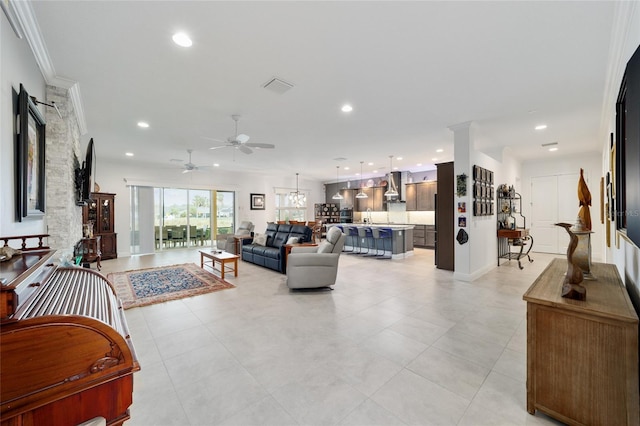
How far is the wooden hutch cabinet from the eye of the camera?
717cm

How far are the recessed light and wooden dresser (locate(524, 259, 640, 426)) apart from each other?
339cm

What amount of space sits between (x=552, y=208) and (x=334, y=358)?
8827 millimetres

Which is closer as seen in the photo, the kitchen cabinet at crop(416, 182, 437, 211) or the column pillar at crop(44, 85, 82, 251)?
the column pillar at crop(44, 85, 82, 251)

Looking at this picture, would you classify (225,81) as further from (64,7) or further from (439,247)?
(439,247)

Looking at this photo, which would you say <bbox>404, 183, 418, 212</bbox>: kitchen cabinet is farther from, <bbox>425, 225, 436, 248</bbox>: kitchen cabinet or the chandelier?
the chandelier

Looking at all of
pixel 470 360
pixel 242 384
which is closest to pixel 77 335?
pixel 242 384

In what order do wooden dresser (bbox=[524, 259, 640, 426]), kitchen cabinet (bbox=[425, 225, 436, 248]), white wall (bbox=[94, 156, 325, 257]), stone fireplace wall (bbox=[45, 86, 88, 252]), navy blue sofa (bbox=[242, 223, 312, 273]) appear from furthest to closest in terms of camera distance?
kitchen cabinet (bbox=[425, 225, 436, 248]) < white wall (bbox=[94, 156, 325, 257]) < navy blue sofa (bbox=[242, 223, 312, 273]) < stone fireplace wall (bbox=[45, 86, 88, 252]) < wooden dresser (bbox=[524, 259, 640, 426])

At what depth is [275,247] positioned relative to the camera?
6555 millimetres

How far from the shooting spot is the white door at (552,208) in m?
7.68

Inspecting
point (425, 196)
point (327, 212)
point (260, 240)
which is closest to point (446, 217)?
point (425, 196)

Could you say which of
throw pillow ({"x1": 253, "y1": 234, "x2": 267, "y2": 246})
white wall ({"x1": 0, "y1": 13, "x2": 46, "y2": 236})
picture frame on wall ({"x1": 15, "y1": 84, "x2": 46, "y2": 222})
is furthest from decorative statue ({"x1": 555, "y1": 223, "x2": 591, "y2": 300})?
throw pillow ({"x1": 253, "y1": 234, "x2": 267, "y2": 246})

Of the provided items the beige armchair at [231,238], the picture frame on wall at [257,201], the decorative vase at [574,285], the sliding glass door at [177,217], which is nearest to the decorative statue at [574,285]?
the decorative vase at [574,285]

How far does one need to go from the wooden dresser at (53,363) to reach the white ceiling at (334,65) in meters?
2.19

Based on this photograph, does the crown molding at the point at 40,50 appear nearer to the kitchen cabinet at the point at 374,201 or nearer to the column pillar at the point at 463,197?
the column pillar at the point at 463,197
